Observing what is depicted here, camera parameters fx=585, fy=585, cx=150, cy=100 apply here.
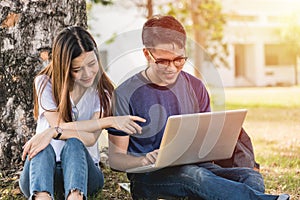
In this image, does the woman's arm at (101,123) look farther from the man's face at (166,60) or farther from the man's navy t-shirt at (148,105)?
the man's face at (166,60)

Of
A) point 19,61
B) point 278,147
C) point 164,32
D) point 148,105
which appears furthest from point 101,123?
point 278,147

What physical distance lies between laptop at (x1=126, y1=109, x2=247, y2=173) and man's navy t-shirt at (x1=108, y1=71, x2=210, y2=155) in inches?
6.6

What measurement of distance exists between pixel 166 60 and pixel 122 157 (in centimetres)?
51

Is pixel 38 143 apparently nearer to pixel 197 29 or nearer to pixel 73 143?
pixel 73 143

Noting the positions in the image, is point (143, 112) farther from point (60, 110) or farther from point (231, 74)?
point (231, 74)

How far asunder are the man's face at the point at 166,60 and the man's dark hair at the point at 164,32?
24 mm

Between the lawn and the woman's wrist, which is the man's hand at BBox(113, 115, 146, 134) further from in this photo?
the lawn

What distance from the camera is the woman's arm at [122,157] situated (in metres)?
2.75

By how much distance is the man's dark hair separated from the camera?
110 inches

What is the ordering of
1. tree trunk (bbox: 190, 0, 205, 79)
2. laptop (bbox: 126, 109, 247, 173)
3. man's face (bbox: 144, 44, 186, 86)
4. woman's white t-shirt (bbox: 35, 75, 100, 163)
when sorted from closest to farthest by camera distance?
laptop (bbox: 126, 109, 247, 173) → man's face (bbox: 144, 44, 186, 86) → woman's white t-shirt (bbox: 35, 75, 100, 163) → tree trunk (bbox: 190, 0, 205, 79)

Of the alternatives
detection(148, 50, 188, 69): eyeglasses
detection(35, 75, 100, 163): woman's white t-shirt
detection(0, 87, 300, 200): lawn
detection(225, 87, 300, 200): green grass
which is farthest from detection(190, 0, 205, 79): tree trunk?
detection(148, 50, 188, 69): eyeglasses

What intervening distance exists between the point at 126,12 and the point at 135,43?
1984 centimetres

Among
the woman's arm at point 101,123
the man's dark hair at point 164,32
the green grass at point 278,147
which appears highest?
the man's dark hair at point 164,32

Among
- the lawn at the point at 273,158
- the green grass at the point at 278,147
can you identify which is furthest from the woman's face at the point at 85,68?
the green grass at the point at 278,147
